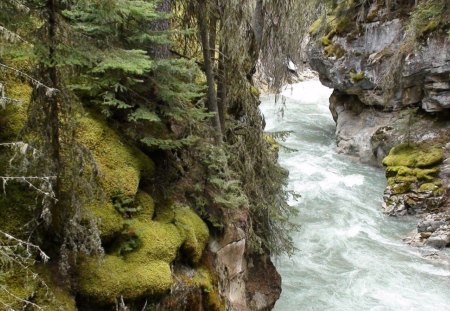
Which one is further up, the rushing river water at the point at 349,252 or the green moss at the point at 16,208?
the green moss at the point at 16,208

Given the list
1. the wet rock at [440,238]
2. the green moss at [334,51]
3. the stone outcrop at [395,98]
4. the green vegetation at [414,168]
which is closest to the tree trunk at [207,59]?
the wet rock at [440,238]

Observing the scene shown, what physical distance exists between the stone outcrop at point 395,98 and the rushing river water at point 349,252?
871 millimetres

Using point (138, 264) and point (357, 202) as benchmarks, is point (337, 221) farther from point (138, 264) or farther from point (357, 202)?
point (138, 264)

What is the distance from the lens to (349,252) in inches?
483

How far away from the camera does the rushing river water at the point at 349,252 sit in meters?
9.93

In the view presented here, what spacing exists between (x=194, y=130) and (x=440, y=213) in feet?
30.5

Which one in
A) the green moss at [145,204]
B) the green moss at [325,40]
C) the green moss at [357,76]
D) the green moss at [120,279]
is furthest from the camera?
the green moss at [325,40]

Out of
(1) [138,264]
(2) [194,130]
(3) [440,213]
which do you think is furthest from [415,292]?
(1) [138,264]

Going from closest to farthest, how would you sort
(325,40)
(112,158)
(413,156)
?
(112,158) < (413,156) < (325,40)

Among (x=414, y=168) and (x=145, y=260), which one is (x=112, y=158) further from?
(x=414, y=168)

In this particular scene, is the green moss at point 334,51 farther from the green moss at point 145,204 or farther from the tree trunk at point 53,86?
the tree trunk at point 53,86

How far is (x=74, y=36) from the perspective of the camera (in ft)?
13.4

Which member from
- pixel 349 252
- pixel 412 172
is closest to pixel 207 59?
pixel 349 252

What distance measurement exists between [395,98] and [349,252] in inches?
335
